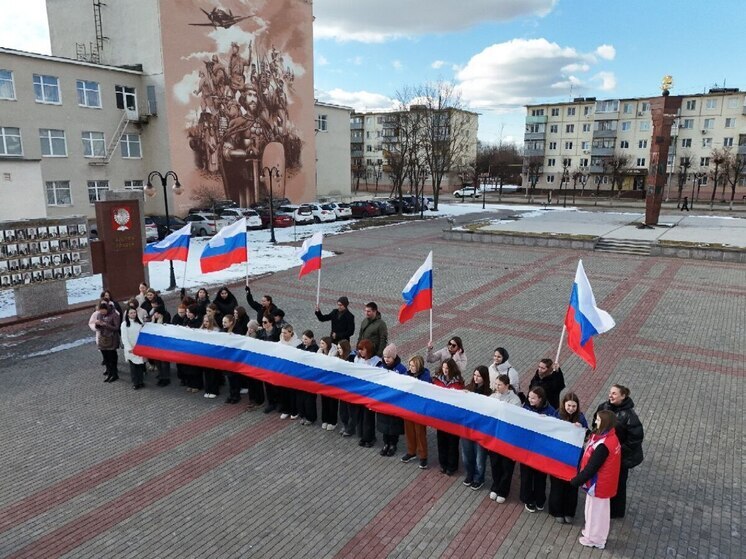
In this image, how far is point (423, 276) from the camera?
919 centimetres

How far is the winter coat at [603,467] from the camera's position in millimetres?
5594

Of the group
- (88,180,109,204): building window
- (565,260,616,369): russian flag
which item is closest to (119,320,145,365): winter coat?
(565,260,616,369): russian flag

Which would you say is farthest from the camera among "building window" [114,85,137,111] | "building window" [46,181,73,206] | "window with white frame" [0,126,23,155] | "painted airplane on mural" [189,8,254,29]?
"painted airplane on mural" [189,8,254,29]

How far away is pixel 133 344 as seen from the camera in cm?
1005

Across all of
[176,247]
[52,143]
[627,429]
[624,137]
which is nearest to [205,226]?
[52,143]

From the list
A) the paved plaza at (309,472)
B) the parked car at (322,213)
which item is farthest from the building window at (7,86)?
the paved plaza at (309,472)

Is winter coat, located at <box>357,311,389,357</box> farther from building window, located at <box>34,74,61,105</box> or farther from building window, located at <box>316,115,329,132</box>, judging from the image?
building window, located at <box>316,115,329,132</box>

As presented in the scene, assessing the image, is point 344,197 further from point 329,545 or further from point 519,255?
point 329,545

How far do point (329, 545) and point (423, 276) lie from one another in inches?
184

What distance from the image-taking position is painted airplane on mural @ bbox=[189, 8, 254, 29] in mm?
37594

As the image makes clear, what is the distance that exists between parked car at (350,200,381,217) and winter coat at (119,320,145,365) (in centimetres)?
3315

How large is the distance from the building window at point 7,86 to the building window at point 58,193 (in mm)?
5095

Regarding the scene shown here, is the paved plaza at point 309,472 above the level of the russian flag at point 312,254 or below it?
A: below

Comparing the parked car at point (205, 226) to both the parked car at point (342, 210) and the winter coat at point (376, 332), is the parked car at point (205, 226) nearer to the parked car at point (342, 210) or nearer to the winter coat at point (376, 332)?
the parked car at point (342, 210)
